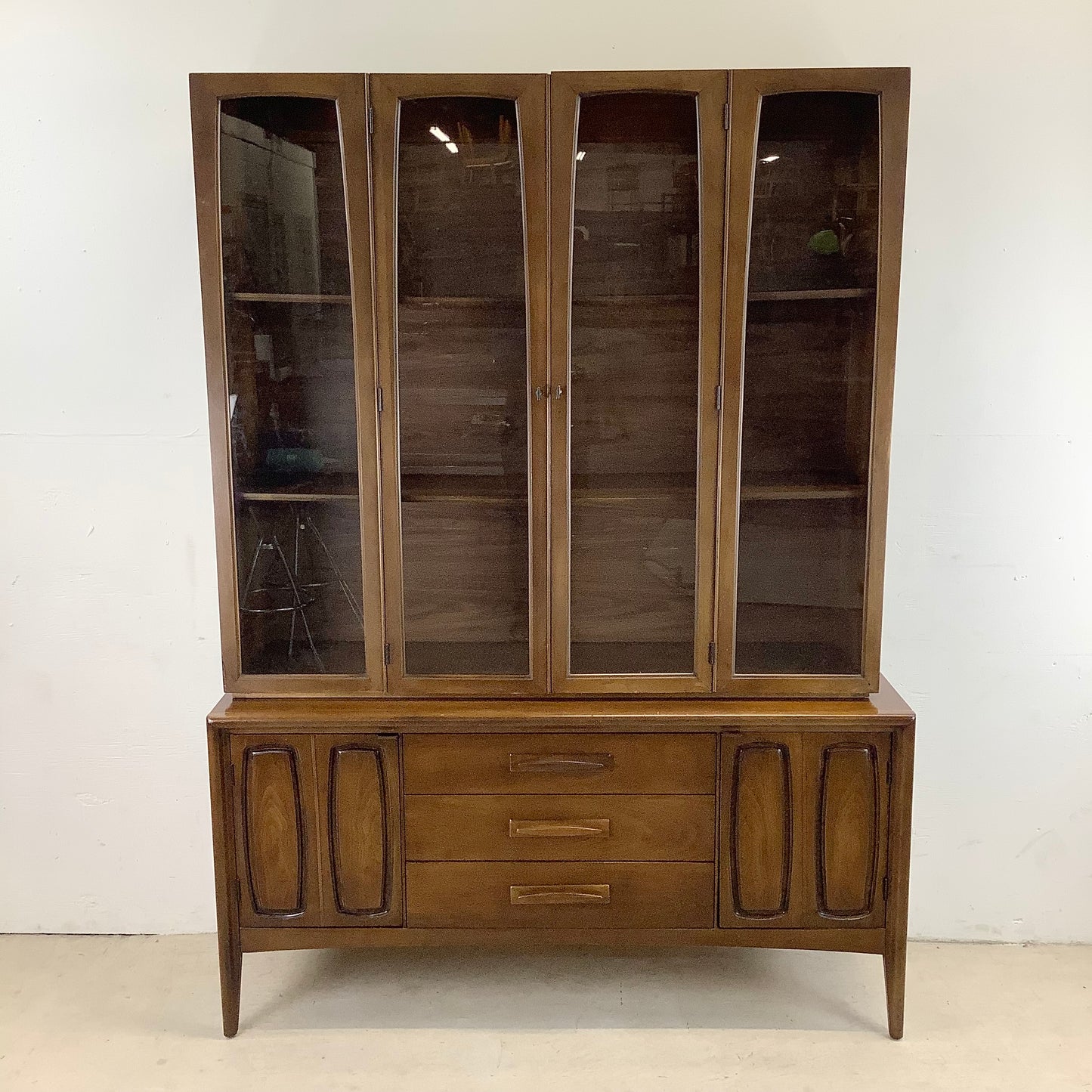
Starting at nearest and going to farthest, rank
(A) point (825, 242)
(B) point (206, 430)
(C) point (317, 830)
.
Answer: (A) point (825, 242)
(C) point (317, 830)
(B) point (206, 430)

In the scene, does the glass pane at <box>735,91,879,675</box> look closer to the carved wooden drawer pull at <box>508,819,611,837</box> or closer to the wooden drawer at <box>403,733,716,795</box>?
the wooden drawer at <box>403,733,716,795</box>

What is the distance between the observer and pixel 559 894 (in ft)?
6.73

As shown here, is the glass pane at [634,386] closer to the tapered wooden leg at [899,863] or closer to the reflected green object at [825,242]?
the reflected green object at [825,242]

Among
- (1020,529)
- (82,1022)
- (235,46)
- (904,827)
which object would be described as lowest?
(82,1022)

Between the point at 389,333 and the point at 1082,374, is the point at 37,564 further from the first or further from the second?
the point at 1082,374

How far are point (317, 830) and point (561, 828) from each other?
20.4 inches

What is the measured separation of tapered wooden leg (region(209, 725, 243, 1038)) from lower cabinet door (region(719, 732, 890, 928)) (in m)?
1.03

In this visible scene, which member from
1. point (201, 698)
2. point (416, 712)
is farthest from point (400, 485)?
point (201, 698)

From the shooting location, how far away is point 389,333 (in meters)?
1.95

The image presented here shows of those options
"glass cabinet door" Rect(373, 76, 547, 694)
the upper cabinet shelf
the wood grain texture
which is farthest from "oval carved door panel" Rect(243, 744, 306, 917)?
the wood grain texture

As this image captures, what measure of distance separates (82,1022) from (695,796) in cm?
145

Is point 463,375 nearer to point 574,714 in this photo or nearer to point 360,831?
point 574,714

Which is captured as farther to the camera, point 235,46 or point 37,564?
point 37,564

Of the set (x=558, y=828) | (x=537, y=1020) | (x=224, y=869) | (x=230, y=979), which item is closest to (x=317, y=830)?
(x=224, y=869)
